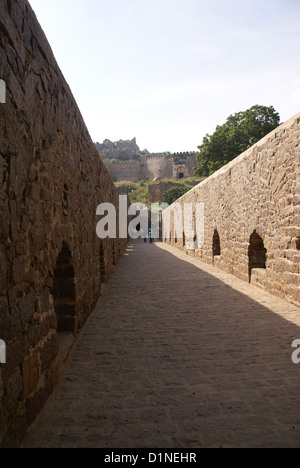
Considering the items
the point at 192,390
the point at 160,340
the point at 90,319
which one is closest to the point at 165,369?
the point at 192,390

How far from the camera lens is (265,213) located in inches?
257

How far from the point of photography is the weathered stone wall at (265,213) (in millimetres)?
5430

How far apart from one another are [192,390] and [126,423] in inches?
27.7

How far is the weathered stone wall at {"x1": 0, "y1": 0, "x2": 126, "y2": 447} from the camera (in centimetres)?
200

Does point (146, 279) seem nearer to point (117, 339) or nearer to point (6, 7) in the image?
point (117, 339)

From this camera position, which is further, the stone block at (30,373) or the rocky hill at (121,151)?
the rocky hill at (121,151)

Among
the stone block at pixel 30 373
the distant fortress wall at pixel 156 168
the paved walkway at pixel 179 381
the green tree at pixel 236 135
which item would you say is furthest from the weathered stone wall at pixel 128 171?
the stone block at pixel 30 373

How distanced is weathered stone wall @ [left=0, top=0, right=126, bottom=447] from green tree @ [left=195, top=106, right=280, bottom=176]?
25574mm

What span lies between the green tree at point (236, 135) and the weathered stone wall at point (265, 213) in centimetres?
1962

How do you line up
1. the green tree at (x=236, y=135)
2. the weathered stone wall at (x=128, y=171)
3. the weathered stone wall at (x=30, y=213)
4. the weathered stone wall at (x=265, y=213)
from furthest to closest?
the weathered stone wall at (x=128, y=171) < the green tree at (x=236, y=135) < the weathered stone wall at (x=265, y=213) < the weathered stone wall at (x=30, y=213)

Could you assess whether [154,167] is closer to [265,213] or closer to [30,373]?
[265,213]

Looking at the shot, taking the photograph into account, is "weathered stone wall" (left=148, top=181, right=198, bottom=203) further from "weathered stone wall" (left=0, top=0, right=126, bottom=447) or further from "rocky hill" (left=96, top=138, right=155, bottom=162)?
"weathered stone wall" (left=0, top=0, right=126, bottom=447)
